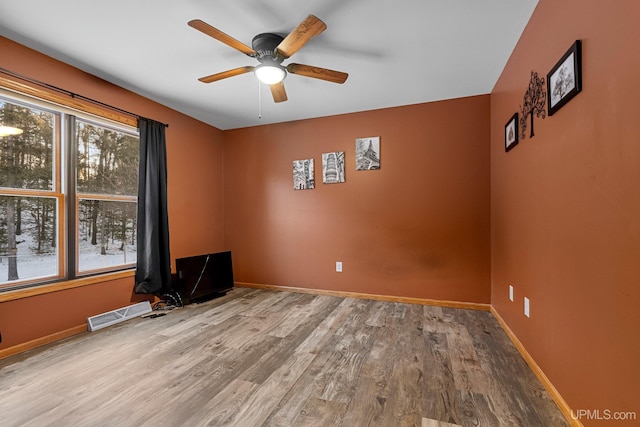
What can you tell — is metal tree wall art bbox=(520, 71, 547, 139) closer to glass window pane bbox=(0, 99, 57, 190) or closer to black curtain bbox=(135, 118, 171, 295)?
black curtain bbox=(135, 118, 171, 295)

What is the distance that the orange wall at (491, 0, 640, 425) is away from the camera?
102 cm

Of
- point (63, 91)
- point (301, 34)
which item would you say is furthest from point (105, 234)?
point (301, 34)

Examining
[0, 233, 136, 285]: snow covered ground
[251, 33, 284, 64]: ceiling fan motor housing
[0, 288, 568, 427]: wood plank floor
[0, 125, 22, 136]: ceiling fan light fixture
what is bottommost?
[0, 288, 568, 427]: wood plank floor

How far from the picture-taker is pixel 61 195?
97.6 inches

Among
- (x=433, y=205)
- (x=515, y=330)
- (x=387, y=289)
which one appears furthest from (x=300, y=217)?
(x=515, y=330)

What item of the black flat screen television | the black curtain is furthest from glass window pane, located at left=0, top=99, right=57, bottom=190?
the black flat screen television

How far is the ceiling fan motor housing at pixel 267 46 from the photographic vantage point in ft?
6.73

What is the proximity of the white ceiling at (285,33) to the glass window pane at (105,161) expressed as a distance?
0.55 metres

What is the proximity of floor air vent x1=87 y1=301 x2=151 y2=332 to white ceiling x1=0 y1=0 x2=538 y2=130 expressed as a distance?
235 cm

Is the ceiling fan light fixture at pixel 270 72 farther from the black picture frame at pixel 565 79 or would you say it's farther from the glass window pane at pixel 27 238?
the glass window pane at pixel 27 238

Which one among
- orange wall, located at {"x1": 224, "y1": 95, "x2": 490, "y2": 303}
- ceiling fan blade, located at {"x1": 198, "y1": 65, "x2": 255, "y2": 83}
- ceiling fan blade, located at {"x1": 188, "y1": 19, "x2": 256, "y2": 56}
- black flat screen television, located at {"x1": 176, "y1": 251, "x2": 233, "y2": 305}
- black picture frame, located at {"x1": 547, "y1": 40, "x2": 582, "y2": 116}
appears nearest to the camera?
black picture frame, located at {"x1": 547, "y1": 40, "x2": 582, "y2": 116}

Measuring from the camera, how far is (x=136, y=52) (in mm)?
2289

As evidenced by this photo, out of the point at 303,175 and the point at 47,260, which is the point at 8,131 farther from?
the point at 303,175

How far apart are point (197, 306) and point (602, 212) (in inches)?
142
